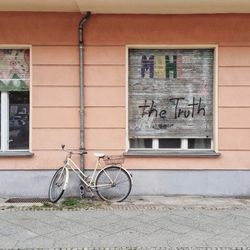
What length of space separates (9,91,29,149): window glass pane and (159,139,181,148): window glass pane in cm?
260

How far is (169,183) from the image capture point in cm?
738

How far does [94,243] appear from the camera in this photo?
4891 mm

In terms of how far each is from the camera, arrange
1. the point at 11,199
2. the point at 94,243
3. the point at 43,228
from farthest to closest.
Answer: the point at 11,199 → the point at 43,228 → the point at 94,243

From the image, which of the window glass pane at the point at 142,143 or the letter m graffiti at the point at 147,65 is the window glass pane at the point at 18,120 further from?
the letter m graffiti at the point at 147,65

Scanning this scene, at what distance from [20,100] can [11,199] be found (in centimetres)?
187

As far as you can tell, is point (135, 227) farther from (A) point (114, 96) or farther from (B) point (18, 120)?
(B) point (18, 120)

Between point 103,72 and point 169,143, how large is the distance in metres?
1.86

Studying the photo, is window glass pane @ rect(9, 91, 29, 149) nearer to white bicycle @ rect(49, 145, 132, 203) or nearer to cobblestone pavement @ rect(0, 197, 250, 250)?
white bicycle @ rect(49, 145, 132, 203)

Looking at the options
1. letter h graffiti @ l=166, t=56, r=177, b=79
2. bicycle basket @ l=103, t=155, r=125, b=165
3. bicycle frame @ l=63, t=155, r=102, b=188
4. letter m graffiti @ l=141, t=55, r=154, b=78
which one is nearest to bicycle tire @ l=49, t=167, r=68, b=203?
bicycle frame @ l=63, t=155, r=102, b=188

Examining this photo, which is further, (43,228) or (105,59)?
(105,59)

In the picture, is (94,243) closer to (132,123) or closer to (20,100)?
(132,123)

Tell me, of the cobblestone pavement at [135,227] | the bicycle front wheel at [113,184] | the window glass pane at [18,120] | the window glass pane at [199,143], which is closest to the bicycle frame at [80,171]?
the bicycle front wheel at [113,184]

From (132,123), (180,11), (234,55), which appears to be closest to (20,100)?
(132,123)

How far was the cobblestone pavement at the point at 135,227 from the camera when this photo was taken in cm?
487
